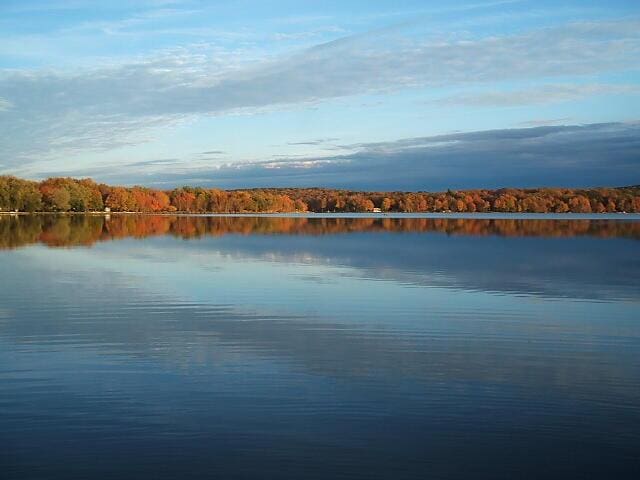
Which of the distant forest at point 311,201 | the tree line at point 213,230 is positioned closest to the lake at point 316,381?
the tree line at point 213,230

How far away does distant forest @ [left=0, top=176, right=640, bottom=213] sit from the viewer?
12912 centimetres

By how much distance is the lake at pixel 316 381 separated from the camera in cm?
691

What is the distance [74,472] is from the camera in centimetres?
652

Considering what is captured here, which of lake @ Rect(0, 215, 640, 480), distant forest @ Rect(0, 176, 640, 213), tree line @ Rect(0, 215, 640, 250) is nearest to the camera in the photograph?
lake @ Rect(0, 215, 640, 480)

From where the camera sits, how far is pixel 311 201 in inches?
7805

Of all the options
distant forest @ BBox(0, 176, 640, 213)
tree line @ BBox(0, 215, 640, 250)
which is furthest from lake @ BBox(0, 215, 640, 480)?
distant forest @ BBox(0, 176, 640, 213)

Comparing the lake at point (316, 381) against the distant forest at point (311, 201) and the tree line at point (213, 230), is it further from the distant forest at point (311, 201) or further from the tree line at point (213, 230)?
the distant forest at point (311, 201)

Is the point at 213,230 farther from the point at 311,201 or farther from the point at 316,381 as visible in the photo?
the point at 311,201

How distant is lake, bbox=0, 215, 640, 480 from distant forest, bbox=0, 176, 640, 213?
109 m

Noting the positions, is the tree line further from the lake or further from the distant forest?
the distant forest

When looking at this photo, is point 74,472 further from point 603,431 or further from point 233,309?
point 233,309

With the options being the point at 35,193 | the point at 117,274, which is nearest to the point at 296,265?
the point at 117,274

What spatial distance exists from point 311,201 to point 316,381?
18915cm

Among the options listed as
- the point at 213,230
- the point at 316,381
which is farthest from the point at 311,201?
the point at 316,381
